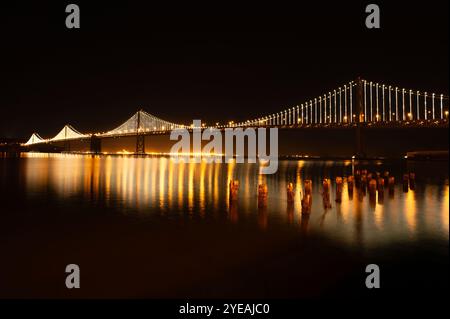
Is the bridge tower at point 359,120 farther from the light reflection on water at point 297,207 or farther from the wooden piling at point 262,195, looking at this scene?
the wooden piling at point 262,195

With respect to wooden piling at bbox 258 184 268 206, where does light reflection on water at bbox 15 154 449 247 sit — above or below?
below

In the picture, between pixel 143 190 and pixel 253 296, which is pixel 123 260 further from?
pixel 143 190

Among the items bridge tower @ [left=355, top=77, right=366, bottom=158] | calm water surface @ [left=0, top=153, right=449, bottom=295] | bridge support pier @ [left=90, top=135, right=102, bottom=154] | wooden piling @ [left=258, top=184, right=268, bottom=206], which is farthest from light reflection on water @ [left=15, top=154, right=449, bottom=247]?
bridge support pier @ [left=90, top=135, right=102, bottom=154]

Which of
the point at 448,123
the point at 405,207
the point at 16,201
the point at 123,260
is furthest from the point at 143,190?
the point at 448,123

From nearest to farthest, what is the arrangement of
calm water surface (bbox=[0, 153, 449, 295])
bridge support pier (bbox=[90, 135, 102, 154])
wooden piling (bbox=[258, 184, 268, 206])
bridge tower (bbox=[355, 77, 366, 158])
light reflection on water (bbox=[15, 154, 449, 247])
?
calm water surface (bbox=[0, 153, 449, 295]), light reflection on water (bbox=[15, 154, 449, 247]), wooden piling (bbox=[258, 184, 268, 206]), bridge tower (bbox=[355, 77, 366, 158]), bridge support pier (bbox=[90, 135, 102, 154])

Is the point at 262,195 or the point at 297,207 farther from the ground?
the point at 262,195

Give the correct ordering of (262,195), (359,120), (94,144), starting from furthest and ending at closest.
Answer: (94,144)
(359,120)
(262,195)

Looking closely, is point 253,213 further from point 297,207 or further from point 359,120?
point 359,120

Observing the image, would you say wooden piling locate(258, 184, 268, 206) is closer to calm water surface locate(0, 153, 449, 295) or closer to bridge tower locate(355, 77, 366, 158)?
calm water surface locate(0, 153, 449, 295)

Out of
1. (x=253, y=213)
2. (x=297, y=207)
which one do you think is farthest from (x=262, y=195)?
(x=297, y=207)

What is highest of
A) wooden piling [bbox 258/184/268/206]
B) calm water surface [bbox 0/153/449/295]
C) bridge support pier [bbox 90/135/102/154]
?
bridge support pier [bbox 90/135/102/154]

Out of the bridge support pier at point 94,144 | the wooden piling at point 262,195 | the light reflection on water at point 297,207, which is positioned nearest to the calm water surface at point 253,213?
the light reflection on water at point 297,207
